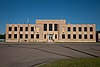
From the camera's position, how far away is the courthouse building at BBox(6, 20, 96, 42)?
54.9 m

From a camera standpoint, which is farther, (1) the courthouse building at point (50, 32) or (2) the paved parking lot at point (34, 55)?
(1) the courthouse building at point (50, 32)

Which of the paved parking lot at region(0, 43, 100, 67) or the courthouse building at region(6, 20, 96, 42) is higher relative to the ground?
the courthouse building at region(6, 20, 96, 42)

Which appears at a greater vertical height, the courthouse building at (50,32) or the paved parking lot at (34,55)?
the courthouse building at (50,32)

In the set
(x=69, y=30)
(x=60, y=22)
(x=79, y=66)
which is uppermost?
(x=60, y=22)

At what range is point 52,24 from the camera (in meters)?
55.3

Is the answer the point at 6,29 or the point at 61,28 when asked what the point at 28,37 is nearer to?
the point at 6,29

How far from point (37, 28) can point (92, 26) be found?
2454 centimetres

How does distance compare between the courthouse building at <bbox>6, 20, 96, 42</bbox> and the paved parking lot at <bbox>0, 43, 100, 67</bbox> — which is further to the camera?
the courthouse building at <bbox>6, 20, 96, 42</bbox>

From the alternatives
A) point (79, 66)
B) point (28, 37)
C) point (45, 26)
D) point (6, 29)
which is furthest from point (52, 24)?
point (79, 66)

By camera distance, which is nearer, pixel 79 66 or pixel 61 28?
pixel 79 66

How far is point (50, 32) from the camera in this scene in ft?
180

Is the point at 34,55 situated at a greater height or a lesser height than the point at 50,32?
lesser

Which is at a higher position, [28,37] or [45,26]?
[45,26]

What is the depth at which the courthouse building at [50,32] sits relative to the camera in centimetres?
5488
